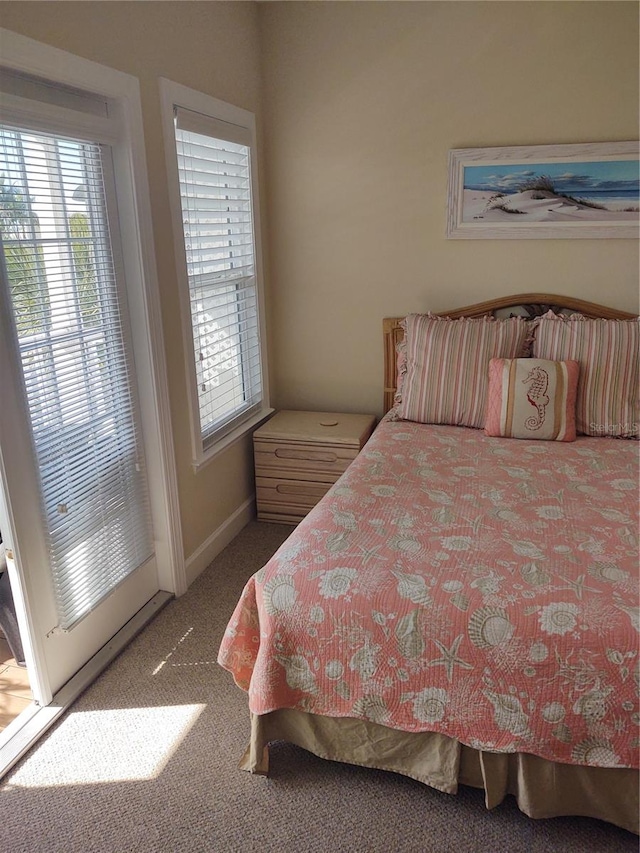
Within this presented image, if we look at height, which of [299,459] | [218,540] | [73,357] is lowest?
[218,540]

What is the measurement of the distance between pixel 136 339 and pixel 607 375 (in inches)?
77.9

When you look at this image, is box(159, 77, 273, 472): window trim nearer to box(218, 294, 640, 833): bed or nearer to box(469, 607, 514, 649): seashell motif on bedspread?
box(218, 294, 640, 833): bed

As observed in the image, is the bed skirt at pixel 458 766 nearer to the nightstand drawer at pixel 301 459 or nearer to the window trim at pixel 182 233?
the window trim at pixel 182 233

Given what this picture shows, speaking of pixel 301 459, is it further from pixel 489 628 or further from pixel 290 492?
pixel 489 628

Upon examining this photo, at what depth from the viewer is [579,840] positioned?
1703 millimetres

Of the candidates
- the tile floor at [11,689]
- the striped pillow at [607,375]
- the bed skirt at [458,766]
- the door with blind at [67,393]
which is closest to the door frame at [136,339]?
the door with blind at [67,393]

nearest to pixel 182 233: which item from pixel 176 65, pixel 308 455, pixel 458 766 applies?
pixel 176 65

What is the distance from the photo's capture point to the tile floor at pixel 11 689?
224 centimetres

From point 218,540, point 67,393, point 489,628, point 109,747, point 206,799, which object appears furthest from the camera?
point 218,540

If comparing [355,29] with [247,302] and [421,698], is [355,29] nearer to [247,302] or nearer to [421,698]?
[247,302]

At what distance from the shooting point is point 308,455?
10.9ft

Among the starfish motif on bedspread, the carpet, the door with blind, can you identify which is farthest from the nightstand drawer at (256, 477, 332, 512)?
the starfish motif on bedspread

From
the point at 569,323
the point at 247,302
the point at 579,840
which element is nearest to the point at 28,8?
the point at 247,302

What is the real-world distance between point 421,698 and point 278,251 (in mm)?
2536
